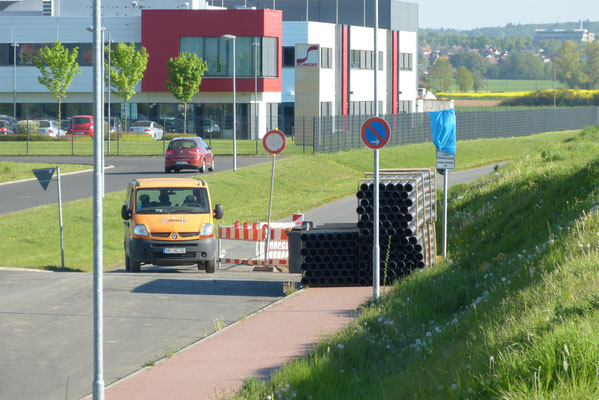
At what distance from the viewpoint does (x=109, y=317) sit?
14.8m

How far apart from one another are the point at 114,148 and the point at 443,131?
139 feet

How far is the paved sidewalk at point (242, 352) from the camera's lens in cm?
1036

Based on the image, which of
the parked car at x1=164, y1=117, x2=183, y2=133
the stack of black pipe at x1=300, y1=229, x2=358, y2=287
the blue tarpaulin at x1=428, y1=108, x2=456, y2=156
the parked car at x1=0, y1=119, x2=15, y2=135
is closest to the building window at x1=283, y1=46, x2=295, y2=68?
the parked car at x1=164, y1=117, x2=183, y2=133

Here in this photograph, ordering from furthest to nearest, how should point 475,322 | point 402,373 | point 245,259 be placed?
point 245,259 < point 475,322 < point 402,373

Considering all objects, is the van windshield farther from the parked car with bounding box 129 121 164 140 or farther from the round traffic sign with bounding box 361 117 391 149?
the parked car with bounding box 129 121 164 140

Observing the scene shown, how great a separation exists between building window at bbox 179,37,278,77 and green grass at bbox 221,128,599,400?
175 feet

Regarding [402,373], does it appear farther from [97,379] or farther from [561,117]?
[561,117]

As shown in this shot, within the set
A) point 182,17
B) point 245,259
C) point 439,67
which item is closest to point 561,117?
point 182,17

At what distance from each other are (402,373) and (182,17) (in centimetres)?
6567

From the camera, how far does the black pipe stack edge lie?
16859mm

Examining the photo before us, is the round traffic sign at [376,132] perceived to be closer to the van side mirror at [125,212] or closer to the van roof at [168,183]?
the van roof at [168,183]

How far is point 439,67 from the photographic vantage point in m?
181

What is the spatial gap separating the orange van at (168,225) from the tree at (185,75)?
1852 inches

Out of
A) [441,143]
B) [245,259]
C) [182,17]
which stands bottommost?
[245,259]
